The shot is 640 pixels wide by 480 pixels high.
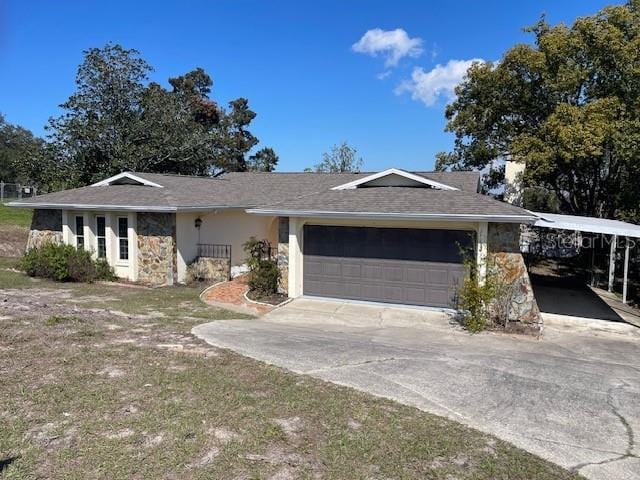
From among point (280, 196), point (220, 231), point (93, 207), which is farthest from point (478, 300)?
point (93, 207)

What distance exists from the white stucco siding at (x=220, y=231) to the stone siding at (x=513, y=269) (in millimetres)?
10029

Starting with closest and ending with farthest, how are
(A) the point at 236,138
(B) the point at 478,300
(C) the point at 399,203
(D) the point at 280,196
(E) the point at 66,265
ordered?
1. (B) the point at 478,300
2. (C) the point at 399,203
3. (E) the point at 66,265
4. (D) the point at 280,196
5. (A) the point at 236,138

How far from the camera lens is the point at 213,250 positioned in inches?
693

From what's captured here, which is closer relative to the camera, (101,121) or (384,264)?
(384,264)

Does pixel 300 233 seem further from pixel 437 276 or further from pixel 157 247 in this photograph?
pixel 157 247

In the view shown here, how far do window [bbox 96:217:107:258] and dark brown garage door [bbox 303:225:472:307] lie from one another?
7807 millimetres

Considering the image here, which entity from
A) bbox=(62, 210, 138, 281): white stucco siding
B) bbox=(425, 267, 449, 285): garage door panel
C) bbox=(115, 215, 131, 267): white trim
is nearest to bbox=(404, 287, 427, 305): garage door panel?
bbox=(425, 267, 449, 285): garage door panel

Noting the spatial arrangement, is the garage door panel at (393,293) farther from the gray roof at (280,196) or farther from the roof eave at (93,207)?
the roof eave at (93,207)

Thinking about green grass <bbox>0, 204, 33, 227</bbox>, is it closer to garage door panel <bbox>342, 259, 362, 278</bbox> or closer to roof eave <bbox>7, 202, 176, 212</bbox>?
roof eave <bbox>7, 202, 176, 212</bbox>

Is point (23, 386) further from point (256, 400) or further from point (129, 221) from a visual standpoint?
point (129, 221)

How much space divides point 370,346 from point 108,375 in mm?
4635

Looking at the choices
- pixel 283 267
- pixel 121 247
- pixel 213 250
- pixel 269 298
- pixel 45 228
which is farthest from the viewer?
pixel 45 228

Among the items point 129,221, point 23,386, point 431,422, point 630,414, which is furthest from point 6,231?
point 630,414

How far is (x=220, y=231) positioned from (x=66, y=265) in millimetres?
5463
